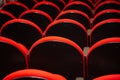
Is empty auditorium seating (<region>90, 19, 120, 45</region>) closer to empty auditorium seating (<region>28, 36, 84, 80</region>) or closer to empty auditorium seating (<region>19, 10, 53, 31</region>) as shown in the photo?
empty auditorium seating (<region>28, 36, 84, 80</region>)

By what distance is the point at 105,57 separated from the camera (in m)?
2.40

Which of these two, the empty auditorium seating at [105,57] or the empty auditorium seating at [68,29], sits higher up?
the empty auditorium seating at [68,29]

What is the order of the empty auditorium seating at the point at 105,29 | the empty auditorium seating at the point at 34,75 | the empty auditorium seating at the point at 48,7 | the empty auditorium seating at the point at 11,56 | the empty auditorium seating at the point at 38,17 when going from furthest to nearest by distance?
the empty auditorium seating at the point at 48,7, the empty auditorium seating at the point at 38,17, the empty auditorium seating at the point at 105,29, the empty auditorium seating at the point at 11,56, the empty auditorium seating at the point at 34,75

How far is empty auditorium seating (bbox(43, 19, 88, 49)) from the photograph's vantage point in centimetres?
310

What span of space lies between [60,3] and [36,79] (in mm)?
3955

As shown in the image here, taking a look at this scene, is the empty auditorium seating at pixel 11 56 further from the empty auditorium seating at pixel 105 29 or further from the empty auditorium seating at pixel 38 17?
the empty auditorium seating at pixel 38 17

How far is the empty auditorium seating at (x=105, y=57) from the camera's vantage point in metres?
2.33

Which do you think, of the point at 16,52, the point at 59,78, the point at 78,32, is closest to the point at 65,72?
the point at 16,52

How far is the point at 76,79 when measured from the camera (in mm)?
2559

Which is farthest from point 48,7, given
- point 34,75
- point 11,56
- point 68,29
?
point 34,75

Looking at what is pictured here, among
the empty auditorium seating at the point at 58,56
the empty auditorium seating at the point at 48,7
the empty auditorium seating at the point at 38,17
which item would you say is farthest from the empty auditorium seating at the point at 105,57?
the empty auditorium seating at the point at 48,7

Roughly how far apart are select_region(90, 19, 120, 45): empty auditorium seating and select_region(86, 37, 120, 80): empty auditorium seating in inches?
27.9

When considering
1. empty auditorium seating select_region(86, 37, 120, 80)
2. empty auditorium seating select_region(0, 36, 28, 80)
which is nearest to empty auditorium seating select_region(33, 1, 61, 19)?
empty auditorium seating select_region(0, 36, 28, 80)

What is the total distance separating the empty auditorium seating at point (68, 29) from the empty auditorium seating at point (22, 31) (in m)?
0.18
